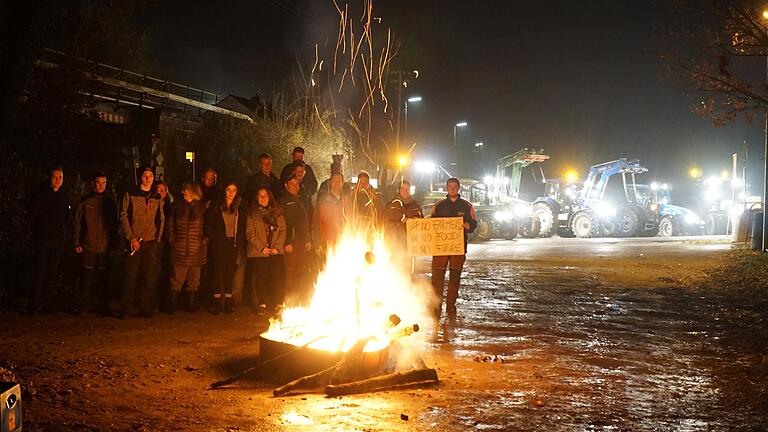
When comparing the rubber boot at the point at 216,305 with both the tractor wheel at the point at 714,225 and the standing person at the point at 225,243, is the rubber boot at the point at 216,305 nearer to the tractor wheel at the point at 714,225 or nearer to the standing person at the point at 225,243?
the standing person at the point at 225,243

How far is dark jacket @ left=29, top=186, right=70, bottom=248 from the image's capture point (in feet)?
32.5

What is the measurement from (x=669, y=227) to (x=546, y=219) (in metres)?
6.50

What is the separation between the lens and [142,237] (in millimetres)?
10266

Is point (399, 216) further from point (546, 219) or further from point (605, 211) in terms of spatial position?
point (605, 211)

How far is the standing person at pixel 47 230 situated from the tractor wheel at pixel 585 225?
28.4m

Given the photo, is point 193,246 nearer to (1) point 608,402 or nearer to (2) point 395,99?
(1) point 608,402

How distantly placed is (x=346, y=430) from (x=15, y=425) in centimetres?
250

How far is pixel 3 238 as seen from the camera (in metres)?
12.0

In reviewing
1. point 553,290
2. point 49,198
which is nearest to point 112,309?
point 49,198

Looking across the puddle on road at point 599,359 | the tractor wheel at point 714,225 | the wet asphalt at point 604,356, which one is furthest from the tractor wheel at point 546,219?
the puddle on road at point 599,359

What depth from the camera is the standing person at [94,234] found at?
10.2m

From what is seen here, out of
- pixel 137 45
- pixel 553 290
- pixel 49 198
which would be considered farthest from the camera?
pixel 137 45

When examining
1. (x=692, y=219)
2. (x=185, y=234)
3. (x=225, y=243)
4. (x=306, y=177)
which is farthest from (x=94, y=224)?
(x=692, y=219)

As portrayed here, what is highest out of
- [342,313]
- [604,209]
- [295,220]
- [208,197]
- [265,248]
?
[604,209]
